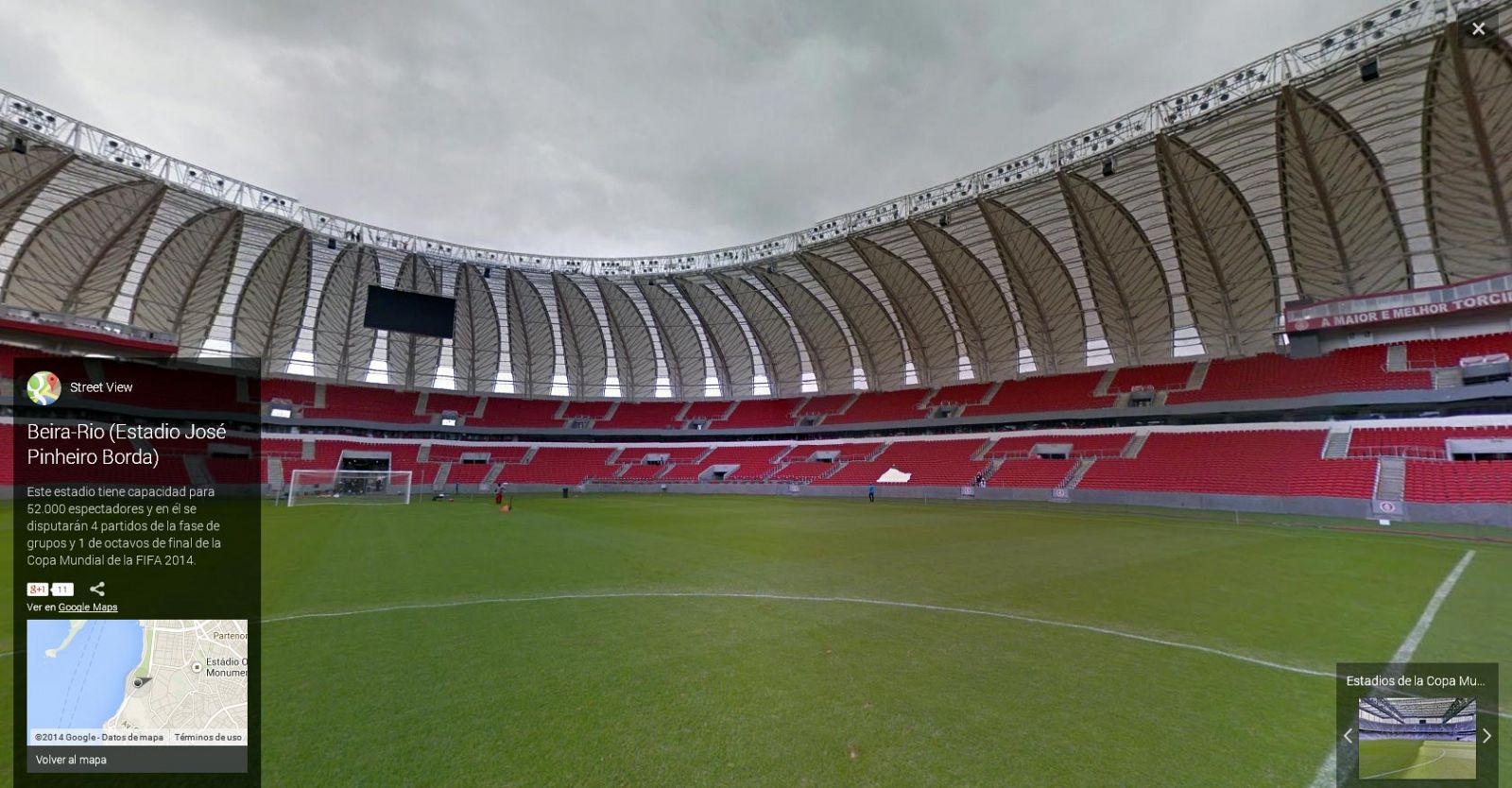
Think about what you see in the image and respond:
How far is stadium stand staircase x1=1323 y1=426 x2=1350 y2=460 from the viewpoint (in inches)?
1209

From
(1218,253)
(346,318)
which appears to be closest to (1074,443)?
(1218,253)

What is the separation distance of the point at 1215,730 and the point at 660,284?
5021 cm

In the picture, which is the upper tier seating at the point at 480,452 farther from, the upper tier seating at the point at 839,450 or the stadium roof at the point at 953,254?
the upper tier seating at the point at 839,450

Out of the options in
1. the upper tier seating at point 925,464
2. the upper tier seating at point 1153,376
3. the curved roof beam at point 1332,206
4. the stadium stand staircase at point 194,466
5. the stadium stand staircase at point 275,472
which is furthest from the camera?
the stadium stand staircase at point 275,472

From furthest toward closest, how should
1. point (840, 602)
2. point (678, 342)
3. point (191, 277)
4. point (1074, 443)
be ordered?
point (678, 342), point (1074, 443), point (191, 277), point (840, 602)

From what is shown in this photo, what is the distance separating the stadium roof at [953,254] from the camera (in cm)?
2492

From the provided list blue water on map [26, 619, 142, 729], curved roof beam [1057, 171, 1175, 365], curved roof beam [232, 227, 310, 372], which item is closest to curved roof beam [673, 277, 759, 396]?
curved roof beam [232, 227, 310, 372]

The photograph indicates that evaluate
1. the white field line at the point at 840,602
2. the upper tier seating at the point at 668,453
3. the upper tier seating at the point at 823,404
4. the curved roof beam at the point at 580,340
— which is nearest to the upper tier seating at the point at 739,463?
the upper tier seating at the point at 668,453

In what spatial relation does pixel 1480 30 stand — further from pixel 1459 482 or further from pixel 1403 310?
pixel 1459 482

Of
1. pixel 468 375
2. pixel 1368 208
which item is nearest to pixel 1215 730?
pixel 1368 208

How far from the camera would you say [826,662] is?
254 inches

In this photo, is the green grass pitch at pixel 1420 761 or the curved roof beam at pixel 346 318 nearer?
the green grass pitch at pixel 1420 761

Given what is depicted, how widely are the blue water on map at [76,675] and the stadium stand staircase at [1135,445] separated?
4594 cm

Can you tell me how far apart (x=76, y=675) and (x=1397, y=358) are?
52145 mm
